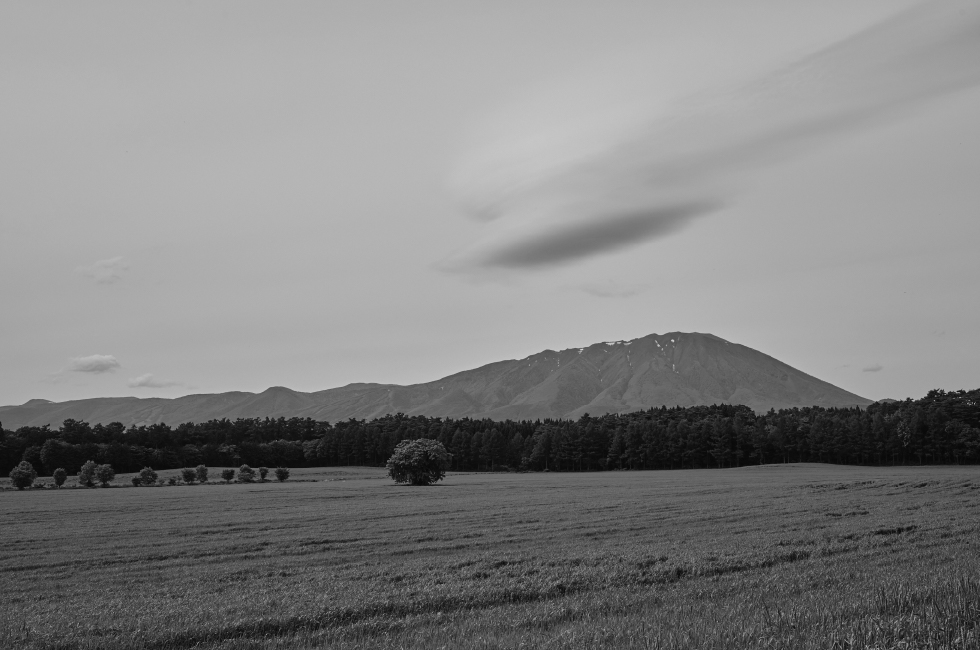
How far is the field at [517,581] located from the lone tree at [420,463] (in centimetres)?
5931

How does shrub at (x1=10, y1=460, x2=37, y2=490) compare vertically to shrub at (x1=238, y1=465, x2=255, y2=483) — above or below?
above

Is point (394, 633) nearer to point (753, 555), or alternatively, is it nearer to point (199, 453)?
point (753, 555)

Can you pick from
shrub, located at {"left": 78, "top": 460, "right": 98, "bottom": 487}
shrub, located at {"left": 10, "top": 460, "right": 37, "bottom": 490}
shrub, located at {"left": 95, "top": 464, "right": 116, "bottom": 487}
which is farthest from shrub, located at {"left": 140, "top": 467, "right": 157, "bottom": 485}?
shrub, located at {"left": 10, "top": 460, "right": 37, "bottom": 490}

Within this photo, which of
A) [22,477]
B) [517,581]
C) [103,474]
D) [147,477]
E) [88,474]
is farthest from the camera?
[147,477]

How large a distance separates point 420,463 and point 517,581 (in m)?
84.9

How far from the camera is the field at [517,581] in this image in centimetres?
1091

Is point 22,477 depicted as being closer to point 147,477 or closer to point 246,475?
point 147,477

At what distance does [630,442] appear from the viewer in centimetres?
16800

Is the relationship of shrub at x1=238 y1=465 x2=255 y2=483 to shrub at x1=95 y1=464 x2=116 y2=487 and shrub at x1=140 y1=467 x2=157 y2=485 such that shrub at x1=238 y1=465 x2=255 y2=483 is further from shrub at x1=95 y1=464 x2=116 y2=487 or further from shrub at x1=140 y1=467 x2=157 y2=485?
shrub at x1=95 y1=464 x2=116 y2=487

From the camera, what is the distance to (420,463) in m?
101

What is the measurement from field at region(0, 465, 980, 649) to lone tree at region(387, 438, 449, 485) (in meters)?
59.3

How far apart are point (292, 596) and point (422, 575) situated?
4262 mm

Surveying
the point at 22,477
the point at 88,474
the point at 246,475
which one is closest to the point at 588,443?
the point at 246,475

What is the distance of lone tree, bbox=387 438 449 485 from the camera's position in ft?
331
